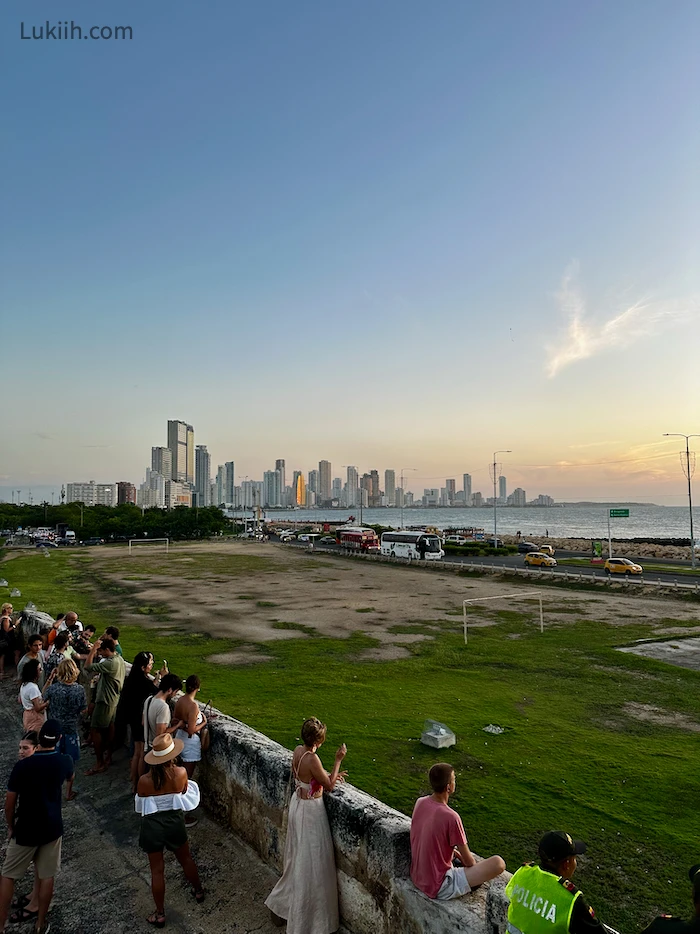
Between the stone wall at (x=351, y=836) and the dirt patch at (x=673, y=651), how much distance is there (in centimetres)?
1326

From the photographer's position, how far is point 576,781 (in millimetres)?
8070

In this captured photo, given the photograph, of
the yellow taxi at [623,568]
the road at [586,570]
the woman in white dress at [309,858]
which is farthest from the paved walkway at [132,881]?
the yellow taxi at [623,568]

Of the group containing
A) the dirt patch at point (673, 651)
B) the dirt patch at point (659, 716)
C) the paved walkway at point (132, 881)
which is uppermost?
the paved walkway at point (132, 881)

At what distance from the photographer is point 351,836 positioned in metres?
4.57

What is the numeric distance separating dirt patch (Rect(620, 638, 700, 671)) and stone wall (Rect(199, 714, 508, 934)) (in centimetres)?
1326

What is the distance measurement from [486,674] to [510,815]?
698 centimetres

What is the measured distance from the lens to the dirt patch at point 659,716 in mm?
10531

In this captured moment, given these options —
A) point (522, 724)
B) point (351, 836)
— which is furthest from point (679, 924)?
A: point (522, 724)

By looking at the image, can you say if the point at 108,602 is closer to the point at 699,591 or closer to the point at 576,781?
the point at 576,781

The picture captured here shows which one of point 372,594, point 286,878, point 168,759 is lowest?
point 372,594

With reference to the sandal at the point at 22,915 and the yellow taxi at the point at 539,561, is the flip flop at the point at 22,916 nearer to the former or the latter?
the sandal at the point at 22,915

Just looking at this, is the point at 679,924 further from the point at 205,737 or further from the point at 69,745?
the point at 69,745

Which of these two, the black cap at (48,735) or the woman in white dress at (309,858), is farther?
the black cap at (48,735)

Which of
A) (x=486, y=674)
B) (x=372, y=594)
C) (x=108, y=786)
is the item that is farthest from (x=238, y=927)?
(x=372, y=594)
